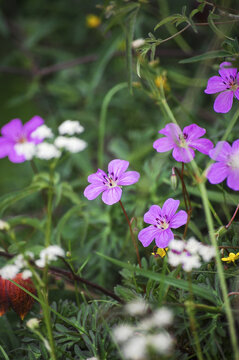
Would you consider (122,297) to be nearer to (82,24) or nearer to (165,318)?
(165,318)

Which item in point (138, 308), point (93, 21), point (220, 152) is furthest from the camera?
point (93, 21)

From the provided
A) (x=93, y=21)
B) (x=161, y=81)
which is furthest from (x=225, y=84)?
(x=93, y=21)

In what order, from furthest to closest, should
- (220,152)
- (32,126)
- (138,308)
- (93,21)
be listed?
1. (93,21)
2. (32,126)
3. (220,152)
4. (138,308)

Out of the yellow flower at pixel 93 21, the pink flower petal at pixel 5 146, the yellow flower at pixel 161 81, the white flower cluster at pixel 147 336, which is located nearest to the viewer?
the white flower cluster at pixel 147 336

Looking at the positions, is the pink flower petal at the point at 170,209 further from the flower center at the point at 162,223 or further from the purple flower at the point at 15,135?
the purple flower at the point at 15,135

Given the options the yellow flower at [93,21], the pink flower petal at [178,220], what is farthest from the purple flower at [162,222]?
the yellow flower at [93,21]

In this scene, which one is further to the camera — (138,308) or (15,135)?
(15,135)

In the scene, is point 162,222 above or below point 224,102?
below

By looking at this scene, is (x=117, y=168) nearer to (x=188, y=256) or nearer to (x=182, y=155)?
(x=182, y=155)

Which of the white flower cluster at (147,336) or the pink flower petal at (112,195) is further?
the pink flower petal at (112,195)
